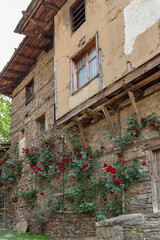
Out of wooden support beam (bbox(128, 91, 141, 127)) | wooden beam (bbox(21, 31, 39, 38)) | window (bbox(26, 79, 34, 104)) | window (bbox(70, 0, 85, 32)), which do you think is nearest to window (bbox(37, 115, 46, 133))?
window (bbox(26, 79, 34, 104))

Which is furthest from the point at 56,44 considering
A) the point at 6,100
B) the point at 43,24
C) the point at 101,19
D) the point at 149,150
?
the point at 6,100

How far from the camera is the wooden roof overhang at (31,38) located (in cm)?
998

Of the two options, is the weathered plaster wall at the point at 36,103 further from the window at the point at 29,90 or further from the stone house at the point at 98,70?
the window at the point at 29,90

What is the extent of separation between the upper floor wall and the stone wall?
331 cm

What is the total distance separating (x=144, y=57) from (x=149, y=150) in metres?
2.06

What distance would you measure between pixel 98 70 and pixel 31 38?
4696 millimetres

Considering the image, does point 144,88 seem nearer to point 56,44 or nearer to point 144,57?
point 144,57

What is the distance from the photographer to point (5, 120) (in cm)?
2188

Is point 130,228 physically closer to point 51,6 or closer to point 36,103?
point 51,6

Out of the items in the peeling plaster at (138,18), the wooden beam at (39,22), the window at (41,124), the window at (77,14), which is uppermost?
the wooden beam at (39,22)

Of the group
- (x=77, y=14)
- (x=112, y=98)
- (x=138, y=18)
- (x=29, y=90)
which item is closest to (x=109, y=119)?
(x=112, y=98)

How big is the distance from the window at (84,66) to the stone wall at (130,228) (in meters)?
4.14

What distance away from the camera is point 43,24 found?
1062 centimetres

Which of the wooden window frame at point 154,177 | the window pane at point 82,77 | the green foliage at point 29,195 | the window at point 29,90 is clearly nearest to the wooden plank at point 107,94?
the window pane at point 82,77
